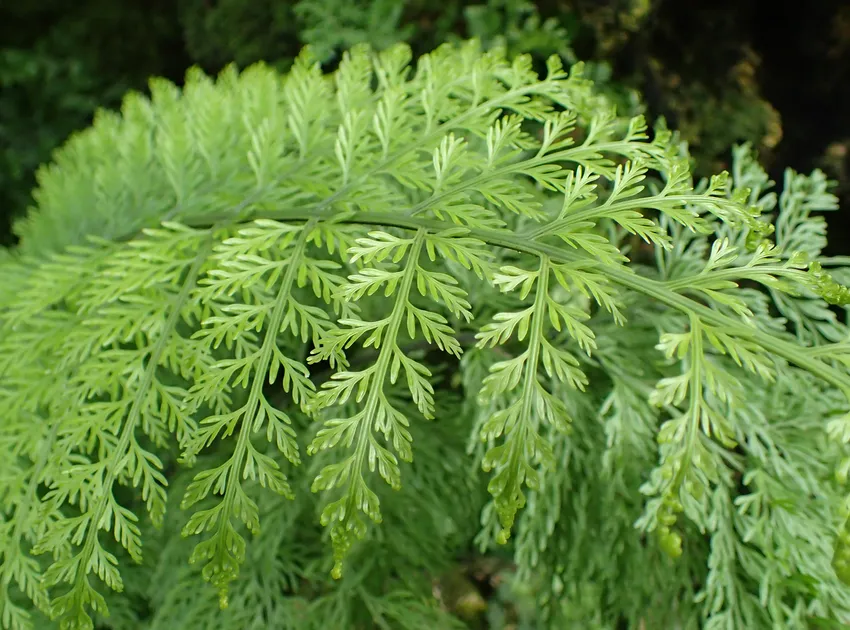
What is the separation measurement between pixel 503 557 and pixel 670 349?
1.64 meters

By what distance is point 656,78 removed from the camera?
7.61 ft

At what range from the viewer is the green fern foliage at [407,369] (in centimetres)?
89

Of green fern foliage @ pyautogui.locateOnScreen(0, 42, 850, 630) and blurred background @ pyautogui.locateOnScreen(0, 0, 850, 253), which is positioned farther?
blurred background @ pyautogui.locateOnScreen(0, 0, 850, 253)

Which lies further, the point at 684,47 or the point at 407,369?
the point at 684,47

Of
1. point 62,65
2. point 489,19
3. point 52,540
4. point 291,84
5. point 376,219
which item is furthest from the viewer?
point 62,65

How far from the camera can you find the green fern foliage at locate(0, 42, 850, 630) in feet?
2.91

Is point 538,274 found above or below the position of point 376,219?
below

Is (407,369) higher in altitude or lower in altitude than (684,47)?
lower

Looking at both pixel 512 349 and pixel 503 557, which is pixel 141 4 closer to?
pixel 512 349

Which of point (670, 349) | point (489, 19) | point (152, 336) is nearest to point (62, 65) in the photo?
point (489, 19)

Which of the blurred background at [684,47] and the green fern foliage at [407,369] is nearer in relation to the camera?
the green fern foliage at [407,369]

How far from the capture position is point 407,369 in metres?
0.91

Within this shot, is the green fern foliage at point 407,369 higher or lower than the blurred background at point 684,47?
lower

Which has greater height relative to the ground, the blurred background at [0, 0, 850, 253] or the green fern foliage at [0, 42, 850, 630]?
the blurred background at [0, 0, 850, 253]
